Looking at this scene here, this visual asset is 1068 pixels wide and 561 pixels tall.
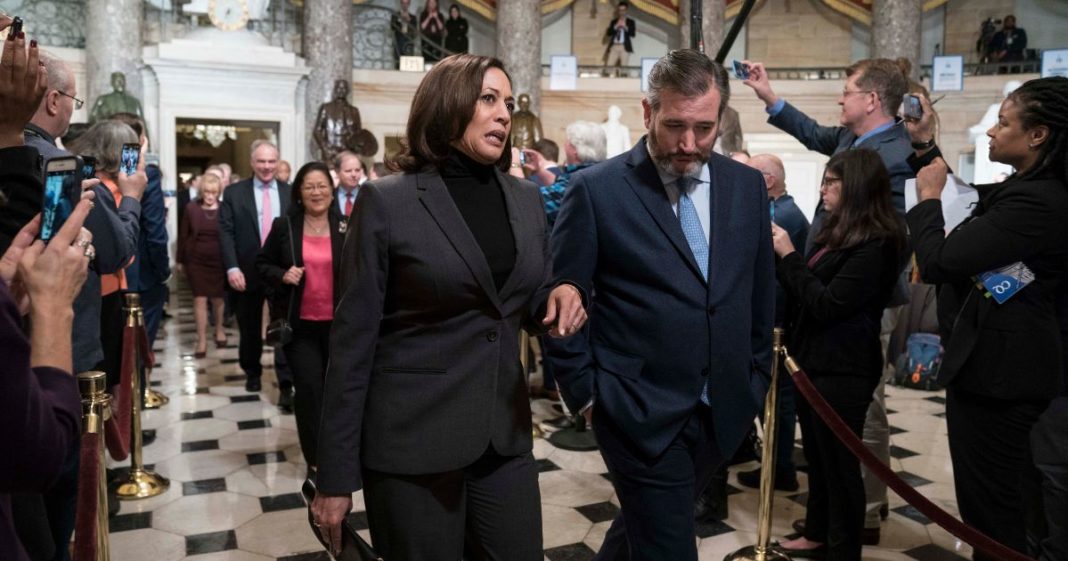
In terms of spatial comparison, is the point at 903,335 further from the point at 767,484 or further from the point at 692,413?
the point at 692,413

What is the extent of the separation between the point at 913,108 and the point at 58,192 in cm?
280

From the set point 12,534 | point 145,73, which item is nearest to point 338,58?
point 145,73

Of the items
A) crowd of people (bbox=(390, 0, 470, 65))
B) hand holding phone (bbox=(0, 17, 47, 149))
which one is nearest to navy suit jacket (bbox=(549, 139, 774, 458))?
hand holding phone (bbox=(0, 17, 47, 149))

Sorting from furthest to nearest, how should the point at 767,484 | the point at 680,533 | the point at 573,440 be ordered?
the point at 573,440
the point at 767,484
the point at 680,533

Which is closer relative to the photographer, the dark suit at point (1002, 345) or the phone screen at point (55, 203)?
the phone screen at point (55, 203)

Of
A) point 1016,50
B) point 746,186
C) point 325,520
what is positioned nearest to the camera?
point 325,520

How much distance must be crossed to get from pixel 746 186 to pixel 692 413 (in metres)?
0.63

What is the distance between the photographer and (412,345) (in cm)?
192

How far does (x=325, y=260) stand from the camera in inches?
168

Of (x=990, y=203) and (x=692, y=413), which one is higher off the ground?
(x=990, y=203)

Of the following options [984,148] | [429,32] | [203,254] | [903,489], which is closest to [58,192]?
[903,489]

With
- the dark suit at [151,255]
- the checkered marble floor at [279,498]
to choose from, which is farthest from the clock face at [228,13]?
the dark suit at [151,255]

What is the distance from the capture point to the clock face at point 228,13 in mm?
12734

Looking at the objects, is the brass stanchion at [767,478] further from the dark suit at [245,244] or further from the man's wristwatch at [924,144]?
the dark suit at [245,244]
